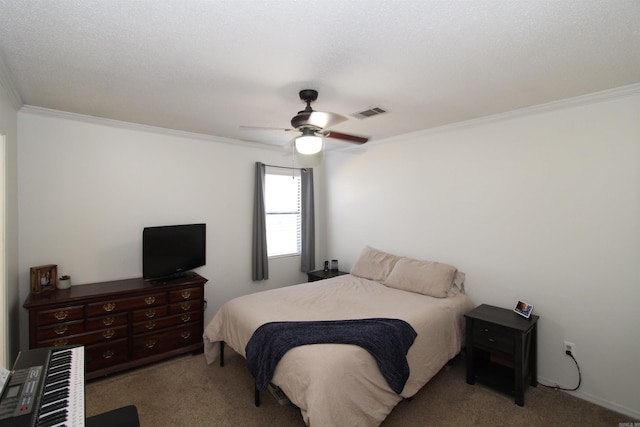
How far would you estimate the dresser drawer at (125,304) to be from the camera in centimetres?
274

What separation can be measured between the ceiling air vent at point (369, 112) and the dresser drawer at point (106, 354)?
10.2ft

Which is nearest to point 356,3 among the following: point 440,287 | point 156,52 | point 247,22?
point 247,22

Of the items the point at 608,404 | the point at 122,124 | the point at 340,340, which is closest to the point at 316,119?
the point at 340,340

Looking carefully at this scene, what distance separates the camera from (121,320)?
9.41 ft

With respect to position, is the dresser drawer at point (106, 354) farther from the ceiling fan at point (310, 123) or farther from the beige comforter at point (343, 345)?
the ceiling fan at point (310, 123)

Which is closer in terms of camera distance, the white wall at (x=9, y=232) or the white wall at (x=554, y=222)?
the white wall at (x=9, y=232)

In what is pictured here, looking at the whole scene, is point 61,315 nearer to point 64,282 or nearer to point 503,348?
point 64,282

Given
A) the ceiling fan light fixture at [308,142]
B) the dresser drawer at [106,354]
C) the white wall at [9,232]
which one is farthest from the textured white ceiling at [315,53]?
the dresser drawer at [106,354]

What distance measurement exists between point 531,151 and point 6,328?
4.68 metres

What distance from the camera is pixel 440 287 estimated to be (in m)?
3.13

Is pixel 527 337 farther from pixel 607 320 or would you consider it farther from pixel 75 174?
pixel 75 174

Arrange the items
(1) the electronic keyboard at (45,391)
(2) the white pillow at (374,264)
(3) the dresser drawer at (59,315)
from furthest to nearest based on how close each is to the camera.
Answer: (2) the white pillow at (374,264), (3) the dresser drawer at (59,315), (1) the electronic keyboard at (45,391)

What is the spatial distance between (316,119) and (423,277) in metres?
2.11

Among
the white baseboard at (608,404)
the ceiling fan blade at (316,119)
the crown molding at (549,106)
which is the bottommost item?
the white baseboard at (608,404)
